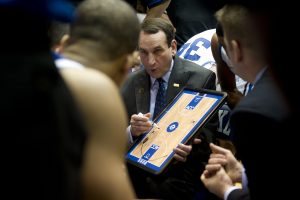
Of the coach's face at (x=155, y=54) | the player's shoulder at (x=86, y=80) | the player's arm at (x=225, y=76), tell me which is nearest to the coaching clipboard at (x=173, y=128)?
the player's arm at (x=225, y=76)

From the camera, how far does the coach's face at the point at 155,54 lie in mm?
2295

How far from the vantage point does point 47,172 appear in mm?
660

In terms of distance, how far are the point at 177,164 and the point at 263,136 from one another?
0.91 m

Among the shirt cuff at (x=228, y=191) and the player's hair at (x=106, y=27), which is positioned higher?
the player's hair at (x=106, y=27)

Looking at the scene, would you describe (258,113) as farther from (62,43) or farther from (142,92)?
(142,92)

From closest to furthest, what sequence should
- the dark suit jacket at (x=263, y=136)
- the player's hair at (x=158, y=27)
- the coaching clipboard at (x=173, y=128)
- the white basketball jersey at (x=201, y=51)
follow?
the dark suit jacket at (x=263, y=136), the coaching clipboard at (x=173, y=128), the player's hair at (x=158, y=27), the white basketball jersey at (x=201, y=51)

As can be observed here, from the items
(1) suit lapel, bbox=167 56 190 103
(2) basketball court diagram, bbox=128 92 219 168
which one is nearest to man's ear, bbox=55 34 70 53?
(2) basketball court diagram, bbox=128 92 219 168

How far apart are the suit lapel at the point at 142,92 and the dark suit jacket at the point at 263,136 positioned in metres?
1.11

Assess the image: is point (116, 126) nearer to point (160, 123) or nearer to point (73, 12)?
point (73, 12)

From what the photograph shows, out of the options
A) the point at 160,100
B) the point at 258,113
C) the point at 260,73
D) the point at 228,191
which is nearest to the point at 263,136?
the point at 258,113

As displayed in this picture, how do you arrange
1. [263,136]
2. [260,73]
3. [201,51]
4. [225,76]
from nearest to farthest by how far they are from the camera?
1. [263,136]
2. [260,73]
3. [225,76]
4. [201,51]

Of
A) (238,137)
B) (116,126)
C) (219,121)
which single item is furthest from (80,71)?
(219,121)

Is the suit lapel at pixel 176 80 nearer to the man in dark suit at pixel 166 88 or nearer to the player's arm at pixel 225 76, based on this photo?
the man in dark suit at pixel 166 88

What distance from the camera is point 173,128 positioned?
73.2 inches
